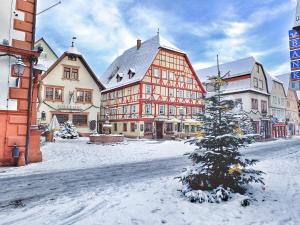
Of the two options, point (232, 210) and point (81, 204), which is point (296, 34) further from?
point (81, 204)

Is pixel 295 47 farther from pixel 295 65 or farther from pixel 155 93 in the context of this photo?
pixel 155 93

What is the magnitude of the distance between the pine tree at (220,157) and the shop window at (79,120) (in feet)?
78.2

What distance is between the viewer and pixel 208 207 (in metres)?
4.95

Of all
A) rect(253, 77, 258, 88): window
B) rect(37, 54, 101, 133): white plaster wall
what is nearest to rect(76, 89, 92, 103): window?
rect(37, 54, 101, 133): white plaster wall

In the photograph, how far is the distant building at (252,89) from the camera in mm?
35281

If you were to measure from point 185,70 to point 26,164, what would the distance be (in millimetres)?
27474

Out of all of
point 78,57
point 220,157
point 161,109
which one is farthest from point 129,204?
point 161,109

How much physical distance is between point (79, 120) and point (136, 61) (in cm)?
1228

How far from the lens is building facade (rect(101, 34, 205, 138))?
30438mm

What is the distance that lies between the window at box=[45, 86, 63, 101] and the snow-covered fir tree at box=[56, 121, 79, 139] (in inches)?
140

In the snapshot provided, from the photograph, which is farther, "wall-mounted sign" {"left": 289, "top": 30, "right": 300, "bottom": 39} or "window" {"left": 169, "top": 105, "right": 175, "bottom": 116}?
"window" {"left": 169, "top": 105, "right": 175, "bottom": 116}

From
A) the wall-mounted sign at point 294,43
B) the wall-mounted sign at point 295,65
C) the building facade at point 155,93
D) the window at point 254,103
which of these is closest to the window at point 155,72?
the building facade at point 155,93

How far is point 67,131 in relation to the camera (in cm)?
2505

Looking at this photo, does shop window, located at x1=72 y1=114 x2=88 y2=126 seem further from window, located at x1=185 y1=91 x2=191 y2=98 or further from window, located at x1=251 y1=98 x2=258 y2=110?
window, located at x1=251 y1=98 x2=258 y2=110
